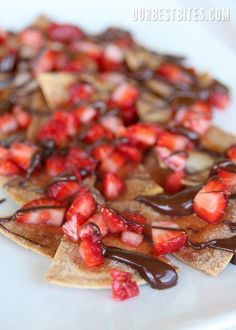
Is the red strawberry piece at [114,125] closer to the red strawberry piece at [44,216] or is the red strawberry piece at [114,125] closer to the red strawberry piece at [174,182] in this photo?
the red strawberry piece at [174,182]

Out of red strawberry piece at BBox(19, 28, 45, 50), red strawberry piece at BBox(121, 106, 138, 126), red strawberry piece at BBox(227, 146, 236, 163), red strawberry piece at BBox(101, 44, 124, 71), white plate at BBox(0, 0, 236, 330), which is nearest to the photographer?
white plate at BBox(0, 0, 236, 330)

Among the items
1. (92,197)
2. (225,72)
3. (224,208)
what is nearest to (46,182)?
(92,197)

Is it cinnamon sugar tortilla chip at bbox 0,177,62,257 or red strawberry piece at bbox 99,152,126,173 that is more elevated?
red strawberry piece at bbox 99,152,126,173

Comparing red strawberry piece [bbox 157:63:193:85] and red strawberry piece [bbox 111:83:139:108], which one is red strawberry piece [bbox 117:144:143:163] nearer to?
red strawberry piece [bbox 111:83:139:108]

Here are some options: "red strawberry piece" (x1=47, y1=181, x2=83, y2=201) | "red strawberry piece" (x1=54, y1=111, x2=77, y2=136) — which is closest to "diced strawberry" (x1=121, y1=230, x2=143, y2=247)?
"red strawberry piece" (x1=47, y1=181, x2=83, y2=201)

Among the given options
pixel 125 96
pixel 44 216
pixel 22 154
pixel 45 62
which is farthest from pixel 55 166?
pixel 45 62

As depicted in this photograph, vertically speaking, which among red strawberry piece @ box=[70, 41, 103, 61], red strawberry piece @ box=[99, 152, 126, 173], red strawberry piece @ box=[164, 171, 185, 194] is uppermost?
red strawberry piece @ box=[70, 41, 103, 61]

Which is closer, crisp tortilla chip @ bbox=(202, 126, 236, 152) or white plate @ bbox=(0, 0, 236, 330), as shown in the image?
white plate @ bbox=(0, 0, 236, 330)

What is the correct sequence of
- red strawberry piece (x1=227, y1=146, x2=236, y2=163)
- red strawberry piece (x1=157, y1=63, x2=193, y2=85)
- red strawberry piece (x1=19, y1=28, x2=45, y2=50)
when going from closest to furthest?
red strawberry piece (x1=227, y1=146, x2=236, y2=163)
red strawberry piece (x1=157, y1=63, x2=193, y2=85)
red strawberry piece (x1=19, y1=28, x2=45, y2=50)
